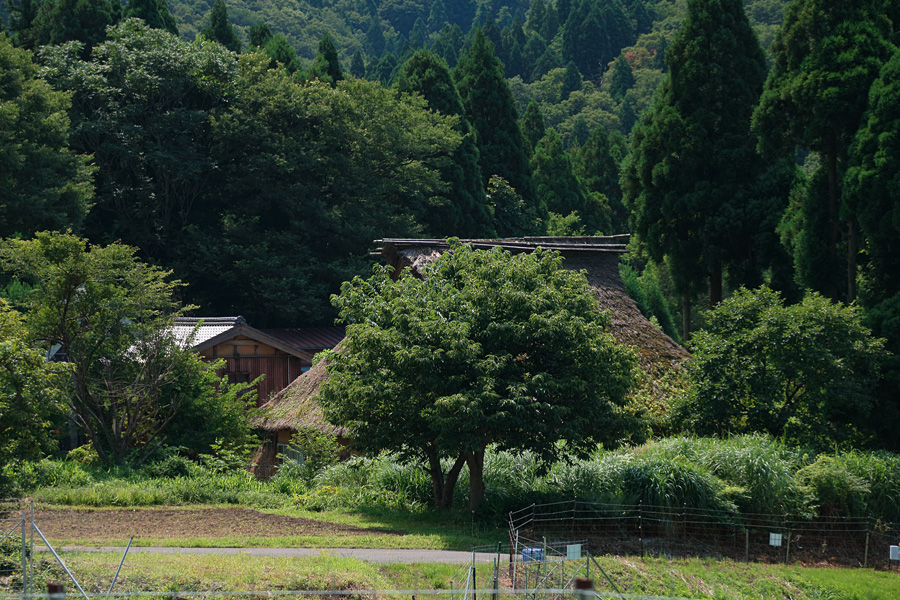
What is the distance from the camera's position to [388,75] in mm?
85938

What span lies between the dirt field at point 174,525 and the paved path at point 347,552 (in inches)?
39.4

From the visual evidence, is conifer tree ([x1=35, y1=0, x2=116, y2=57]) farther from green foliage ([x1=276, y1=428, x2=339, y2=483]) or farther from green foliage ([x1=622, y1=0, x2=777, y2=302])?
green foliage ([x1=276, y1=428, x2=339, y2=483])

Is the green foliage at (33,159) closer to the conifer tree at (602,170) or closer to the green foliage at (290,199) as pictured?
the green foliage at (290,199)

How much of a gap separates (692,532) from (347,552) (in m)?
6.04

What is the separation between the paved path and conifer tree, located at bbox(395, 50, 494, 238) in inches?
1287

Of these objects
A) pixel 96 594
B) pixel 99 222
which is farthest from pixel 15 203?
pixel 96 594

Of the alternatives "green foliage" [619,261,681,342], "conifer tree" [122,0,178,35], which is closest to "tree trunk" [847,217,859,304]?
"green foliage" [619,261,681,342]

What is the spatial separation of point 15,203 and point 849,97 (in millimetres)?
26666

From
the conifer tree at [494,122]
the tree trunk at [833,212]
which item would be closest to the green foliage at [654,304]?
the conifer tree at [494,122]

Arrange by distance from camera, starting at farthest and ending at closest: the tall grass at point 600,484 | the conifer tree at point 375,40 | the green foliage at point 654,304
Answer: the conifer tree at point 375,40 < the green foliage at point 654,304 < the tall grass at point 600,484

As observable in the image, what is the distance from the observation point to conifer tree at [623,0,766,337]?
30641 millimetres

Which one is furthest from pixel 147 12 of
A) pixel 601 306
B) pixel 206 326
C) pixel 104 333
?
pixel 601 306

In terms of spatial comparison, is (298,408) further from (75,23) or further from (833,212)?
(75,23)

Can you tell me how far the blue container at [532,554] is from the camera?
10.7 m
